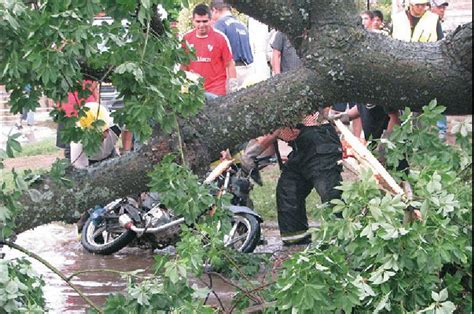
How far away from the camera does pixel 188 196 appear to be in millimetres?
4508

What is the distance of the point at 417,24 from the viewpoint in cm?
1067

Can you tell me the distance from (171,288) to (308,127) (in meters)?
3.54

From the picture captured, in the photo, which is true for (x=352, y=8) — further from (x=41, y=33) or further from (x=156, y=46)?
(x=41, y=33)

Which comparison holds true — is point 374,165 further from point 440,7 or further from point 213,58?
point 440,7

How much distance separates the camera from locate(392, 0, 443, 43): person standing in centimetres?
1035

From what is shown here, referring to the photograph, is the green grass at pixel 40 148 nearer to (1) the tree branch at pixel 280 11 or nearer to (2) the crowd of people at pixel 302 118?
(2) the crowd of people at pixel 302 118

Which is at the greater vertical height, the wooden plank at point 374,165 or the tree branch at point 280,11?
the tree branch at point 280,11

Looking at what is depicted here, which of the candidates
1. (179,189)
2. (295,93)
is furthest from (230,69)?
(179,189)

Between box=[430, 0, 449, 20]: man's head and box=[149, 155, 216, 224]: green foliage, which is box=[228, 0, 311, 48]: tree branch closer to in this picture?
box=[149, 155, 216, 224]: green foliage

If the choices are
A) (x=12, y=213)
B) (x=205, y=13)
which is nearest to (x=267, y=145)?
(x=205, y=13)

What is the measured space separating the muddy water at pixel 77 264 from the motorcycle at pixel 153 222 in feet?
0.50

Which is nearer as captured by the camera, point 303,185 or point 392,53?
point 392,53

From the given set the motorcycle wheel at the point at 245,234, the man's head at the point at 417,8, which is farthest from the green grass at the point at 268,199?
the man's head at the point at 417,8

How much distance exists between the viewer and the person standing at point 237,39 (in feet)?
37.3
